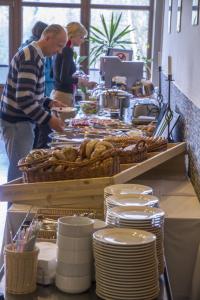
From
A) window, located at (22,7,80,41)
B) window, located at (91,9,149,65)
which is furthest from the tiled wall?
window, located at (22,7,80,41)

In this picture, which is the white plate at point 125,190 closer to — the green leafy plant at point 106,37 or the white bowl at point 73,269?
the white bowl at point 73,269

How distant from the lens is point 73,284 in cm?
170

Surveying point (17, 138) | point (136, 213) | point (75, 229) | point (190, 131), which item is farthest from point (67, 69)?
point (75, 229)

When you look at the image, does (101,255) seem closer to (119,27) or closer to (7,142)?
(7,142)

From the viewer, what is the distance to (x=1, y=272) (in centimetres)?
188

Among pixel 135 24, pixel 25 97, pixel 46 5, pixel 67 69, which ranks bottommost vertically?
pixel 25 97

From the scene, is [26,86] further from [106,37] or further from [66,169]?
[106,37]

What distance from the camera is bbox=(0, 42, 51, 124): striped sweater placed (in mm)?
3744

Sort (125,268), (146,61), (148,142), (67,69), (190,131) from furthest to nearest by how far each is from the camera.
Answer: (146,61), (67,69), (190,131), (148,142), (125,268)

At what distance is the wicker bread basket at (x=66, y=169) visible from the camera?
2.48 metres

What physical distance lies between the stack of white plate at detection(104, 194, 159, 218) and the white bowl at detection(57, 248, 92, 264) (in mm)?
363

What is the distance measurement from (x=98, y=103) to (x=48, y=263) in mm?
3560

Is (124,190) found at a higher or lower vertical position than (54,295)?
higher

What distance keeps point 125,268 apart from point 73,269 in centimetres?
17
